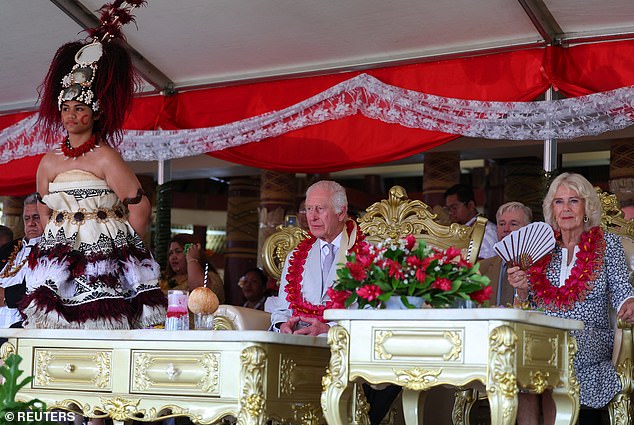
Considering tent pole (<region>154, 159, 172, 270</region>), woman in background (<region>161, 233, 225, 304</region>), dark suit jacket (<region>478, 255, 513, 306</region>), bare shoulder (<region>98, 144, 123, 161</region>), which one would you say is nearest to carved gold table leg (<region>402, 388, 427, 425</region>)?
dark suit jacket (<region>478, 255, 513, 306</region>)

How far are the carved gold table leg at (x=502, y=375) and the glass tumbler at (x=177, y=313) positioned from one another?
1174mm

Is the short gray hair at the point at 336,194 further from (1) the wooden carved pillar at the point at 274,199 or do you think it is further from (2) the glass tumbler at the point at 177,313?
(1) the wooden carved pillar at the point at 274,199

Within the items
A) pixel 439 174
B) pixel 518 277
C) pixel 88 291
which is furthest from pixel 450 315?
pixel 439 174

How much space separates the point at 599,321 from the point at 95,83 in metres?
2.33

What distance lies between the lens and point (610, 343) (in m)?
4.11

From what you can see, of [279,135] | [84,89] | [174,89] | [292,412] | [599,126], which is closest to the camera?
[292,412]

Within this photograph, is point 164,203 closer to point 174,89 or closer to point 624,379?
point 174,89

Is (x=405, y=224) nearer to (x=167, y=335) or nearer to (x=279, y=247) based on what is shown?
(x=279, y=247)

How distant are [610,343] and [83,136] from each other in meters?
2.38

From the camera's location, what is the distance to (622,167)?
26.7 feet

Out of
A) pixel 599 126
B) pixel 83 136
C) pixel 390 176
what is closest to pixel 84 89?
pixel 83 136

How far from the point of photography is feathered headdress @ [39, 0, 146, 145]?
399 cm

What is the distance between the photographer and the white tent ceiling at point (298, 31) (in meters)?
5.29

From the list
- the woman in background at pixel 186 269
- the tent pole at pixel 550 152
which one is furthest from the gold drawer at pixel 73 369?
the tent pole at pixel 550 152
